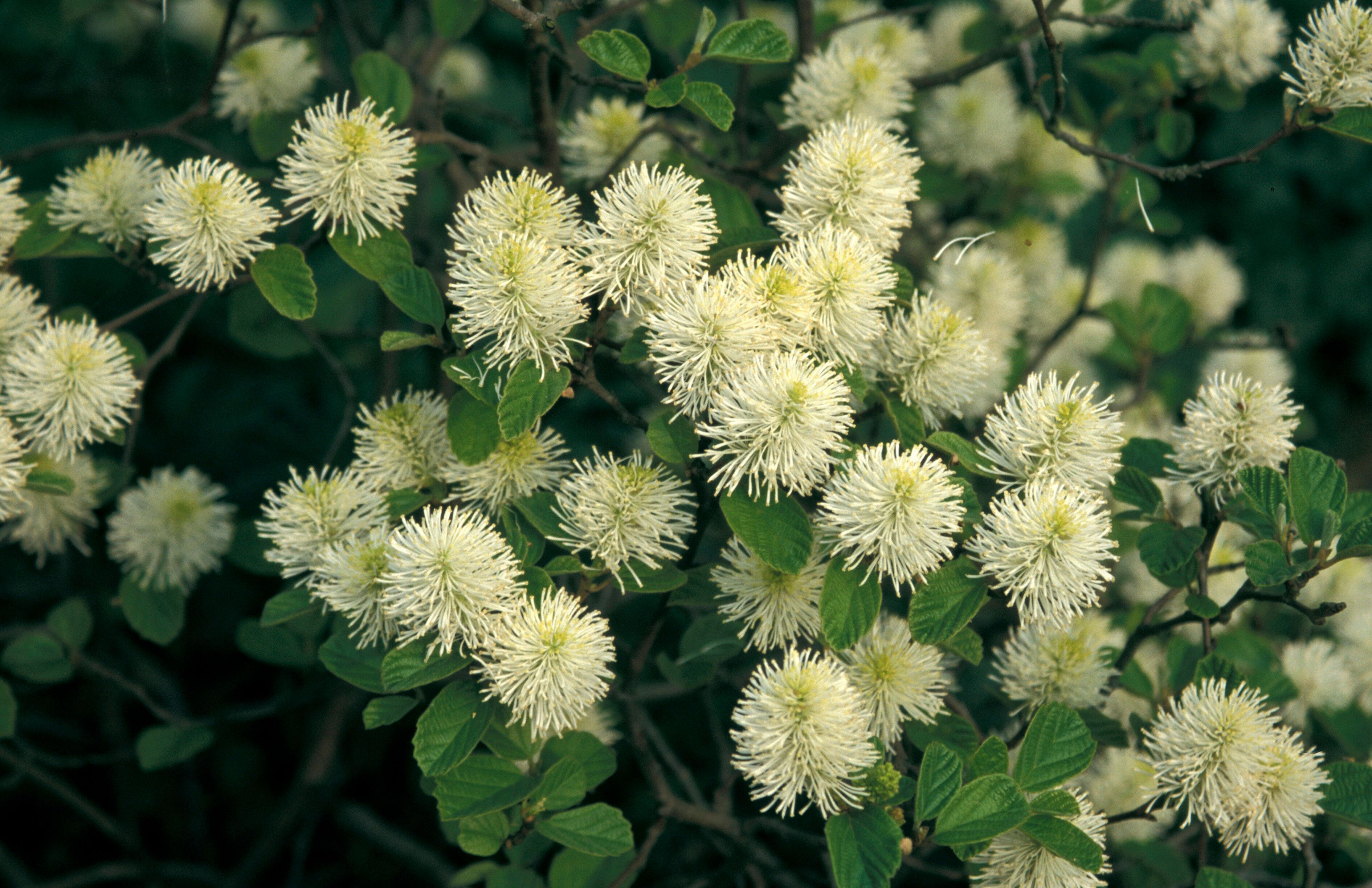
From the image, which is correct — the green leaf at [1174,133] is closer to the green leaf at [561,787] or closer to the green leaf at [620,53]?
the green leaf at [620,53]

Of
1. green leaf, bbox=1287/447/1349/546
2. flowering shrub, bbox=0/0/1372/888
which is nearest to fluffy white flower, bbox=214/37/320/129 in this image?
flowering shrub, bbox=0/0/1372/888

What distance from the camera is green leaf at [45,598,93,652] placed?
100 cm

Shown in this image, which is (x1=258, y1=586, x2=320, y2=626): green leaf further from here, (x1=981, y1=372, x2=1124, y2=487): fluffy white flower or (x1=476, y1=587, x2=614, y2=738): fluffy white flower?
(x1=981, y1=372, x2=1124, y2=487): fluffy white flower

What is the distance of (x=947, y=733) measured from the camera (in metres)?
0.78

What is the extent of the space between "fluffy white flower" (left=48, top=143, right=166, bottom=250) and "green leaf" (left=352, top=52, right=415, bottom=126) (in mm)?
201

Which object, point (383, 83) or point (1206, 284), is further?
point (1206, 284)

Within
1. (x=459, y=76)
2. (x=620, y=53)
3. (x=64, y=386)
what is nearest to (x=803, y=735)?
(x=620, y=53)

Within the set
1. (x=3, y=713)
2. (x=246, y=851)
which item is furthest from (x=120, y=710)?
(x=3, y=713)

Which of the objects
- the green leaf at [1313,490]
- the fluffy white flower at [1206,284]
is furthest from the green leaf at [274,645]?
the fluffy white flower at [1206,284]

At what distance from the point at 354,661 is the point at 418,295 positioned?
284 mm

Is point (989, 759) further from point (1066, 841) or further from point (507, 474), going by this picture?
point (507, 474)

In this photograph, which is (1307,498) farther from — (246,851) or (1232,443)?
(246,851)

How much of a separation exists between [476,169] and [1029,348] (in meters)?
0.85

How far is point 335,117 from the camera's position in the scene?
2.52ft
